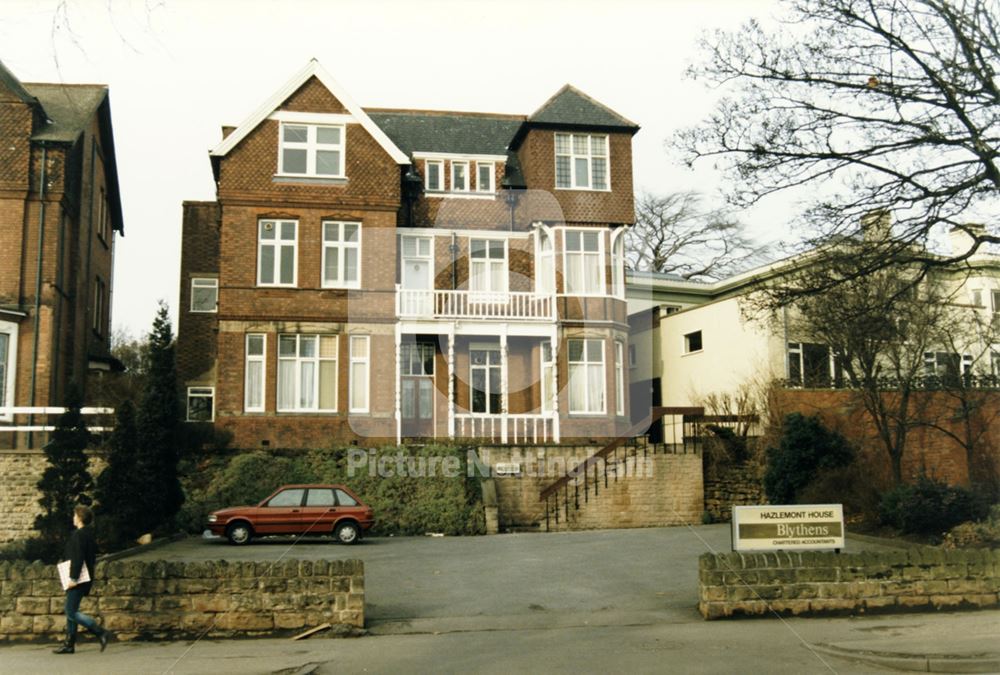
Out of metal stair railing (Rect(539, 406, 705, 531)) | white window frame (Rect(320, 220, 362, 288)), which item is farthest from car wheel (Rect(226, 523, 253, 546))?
white window frame (Rect(320, 220, 362, 288))

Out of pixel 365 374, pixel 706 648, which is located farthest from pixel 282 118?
pixel 706 648

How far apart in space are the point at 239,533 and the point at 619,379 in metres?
13.8

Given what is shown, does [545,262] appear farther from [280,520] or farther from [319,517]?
[280,520]

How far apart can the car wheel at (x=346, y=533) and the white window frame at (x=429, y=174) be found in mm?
13904

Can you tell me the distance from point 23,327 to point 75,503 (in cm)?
920

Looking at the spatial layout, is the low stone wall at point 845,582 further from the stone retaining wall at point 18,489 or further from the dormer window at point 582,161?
the dormer window at point 582,161

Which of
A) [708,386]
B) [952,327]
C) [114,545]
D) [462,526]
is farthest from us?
[708,386]

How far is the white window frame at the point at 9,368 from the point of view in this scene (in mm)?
27062

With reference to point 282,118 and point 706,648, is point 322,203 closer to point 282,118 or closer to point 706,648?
point 282,118

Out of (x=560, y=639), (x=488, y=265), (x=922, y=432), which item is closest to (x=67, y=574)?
(x=560, y=639)

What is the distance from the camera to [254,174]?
2878cm

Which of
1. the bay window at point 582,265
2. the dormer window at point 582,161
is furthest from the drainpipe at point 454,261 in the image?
the dormer window at point 582,161

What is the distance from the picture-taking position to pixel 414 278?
30.8 metres

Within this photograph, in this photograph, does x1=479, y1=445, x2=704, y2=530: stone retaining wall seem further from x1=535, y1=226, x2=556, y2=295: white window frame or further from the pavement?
the pavement
